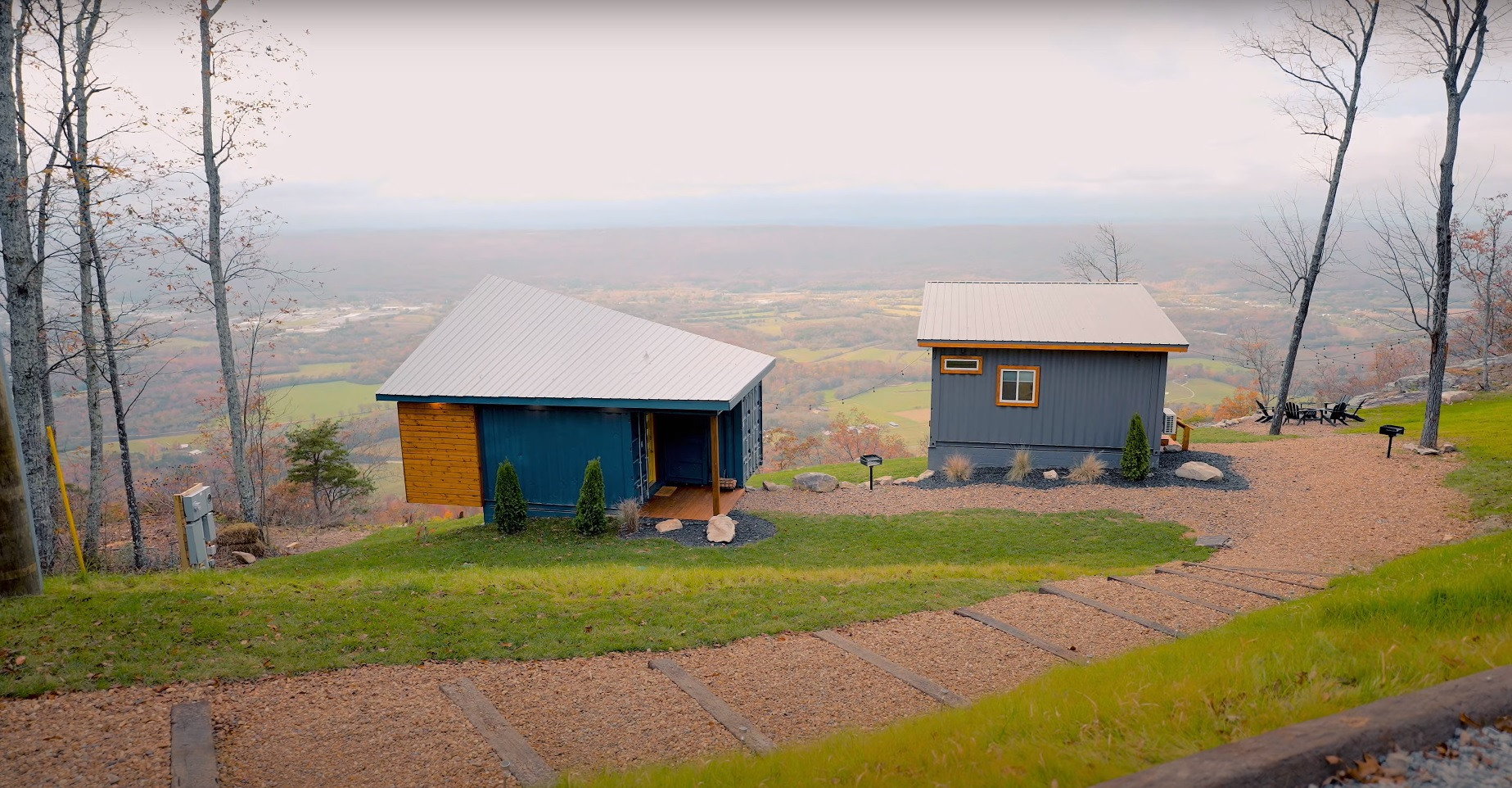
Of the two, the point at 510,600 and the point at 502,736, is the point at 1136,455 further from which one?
the point at 502,736

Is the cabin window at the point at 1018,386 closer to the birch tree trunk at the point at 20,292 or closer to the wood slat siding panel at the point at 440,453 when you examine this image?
the wood slat siding panel at the point at 440,453

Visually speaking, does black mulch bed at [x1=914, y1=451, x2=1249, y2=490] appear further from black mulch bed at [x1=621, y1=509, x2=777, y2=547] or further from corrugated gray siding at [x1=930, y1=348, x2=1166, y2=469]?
black mulch bed at [x1=621, y1=509, x2=777, y2=547]

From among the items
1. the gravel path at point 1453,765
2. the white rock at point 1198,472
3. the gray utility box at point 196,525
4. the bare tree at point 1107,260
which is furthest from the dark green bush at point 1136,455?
the gray utility box at point 196,525

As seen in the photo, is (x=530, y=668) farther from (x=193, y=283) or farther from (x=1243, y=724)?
(x=193, y=283)

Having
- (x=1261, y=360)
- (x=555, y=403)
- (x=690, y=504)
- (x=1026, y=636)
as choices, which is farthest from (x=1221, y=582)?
(x=1261, y=360)

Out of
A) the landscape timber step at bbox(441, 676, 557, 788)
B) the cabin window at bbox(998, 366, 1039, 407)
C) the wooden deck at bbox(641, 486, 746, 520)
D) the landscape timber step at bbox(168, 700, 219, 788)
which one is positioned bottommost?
the wooden deck at bbox(641, 486, 746, 520)

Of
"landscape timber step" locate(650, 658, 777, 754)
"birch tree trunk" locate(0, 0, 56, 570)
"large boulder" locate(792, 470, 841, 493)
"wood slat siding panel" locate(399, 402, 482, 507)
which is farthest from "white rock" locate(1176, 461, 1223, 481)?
"birch tree trunk" locate(0, 0, 56, 570)

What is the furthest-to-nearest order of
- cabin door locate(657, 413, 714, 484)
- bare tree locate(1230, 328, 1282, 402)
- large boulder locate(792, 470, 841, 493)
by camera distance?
bare tree locate(1230, 328, 1282, 402), large boulder locate(792, 470, 841, 493), cabin door locate(657, 413, 714, 484)

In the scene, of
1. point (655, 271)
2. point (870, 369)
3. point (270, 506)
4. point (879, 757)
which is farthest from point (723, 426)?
point (655, 271)
